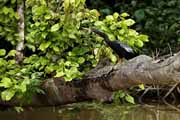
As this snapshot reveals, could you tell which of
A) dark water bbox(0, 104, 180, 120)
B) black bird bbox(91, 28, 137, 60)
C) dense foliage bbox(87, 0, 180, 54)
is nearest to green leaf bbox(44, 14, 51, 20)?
black bird bbox(91, 28, 137, 60)

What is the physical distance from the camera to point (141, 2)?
21.2 feet

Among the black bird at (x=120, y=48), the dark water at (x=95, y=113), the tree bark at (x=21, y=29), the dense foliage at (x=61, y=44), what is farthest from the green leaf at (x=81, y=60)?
the dark water at (x=95, y=113)

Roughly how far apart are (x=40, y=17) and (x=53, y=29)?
20 centimetres

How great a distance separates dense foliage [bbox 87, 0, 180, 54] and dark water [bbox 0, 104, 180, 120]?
5.13 ft

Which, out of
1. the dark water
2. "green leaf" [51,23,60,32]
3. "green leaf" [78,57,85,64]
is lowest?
the dark water

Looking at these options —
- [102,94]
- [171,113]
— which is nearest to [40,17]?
[102,94]

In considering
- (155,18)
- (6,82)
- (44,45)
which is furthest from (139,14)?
(6,82)

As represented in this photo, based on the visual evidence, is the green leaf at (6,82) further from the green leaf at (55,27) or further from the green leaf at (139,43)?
the green leaf at (139,43)

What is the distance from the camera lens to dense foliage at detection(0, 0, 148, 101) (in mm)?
2457

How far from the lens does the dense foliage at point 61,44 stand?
2457mm

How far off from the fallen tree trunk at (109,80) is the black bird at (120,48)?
13 cm

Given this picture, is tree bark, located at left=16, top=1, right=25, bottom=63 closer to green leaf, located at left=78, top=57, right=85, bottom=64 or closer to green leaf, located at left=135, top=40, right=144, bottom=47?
green leaf, located at left=78, top=57, right=85, bottom=64

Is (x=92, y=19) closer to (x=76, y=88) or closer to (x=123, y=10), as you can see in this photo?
(x=76, y=88)

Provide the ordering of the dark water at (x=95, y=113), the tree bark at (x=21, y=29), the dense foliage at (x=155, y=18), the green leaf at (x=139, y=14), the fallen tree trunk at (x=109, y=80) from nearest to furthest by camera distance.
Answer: the fallen tree trunk at (x=109, y=80)
the tree bark at (x=21, y=29)
the dark water at (x=95, y=113)
the dense foliage at (x=155, y=18)
the green leaf at (x=139, y=14)
